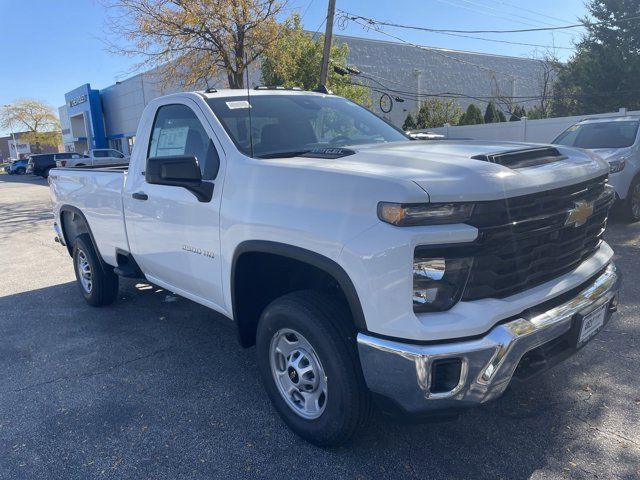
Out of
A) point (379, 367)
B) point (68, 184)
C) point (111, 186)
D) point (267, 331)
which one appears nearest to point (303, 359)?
point (267, 331)

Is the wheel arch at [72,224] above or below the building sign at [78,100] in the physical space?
below

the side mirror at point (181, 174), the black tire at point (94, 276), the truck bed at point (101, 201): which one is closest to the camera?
the side mirror at point (181, 174)

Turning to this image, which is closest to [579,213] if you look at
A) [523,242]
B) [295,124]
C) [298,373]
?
[523,242]

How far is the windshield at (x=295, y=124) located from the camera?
11.2 feet

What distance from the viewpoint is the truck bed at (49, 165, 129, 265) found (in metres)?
4.54

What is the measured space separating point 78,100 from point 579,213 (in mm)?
46603

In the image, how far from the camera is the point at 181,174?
10.3 feet

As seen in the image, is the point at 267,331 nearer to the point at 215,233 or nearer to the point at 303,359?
the point at 303,359

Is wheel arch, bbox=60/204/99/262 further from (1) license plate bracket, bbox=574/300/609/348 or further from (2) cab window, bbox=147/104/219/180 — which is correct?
(1) license plate bracket, bbox=574/300/609/348

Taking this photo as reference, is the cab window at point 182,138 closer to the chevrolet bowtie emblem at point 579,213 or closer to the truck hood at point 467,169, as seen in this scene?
the truck hood at point 467,169

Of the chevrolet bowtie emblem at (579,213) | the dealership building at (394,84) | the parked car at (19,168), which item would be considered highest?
the dealership building at (394,84)

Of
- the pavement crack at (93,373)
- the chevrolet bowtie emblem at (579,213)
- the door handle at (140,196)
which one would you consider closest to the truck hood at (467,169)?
the chevrolet bowtie emblem at (579,213)

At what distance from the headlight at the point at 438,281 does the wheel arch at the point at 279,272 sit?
0.30 meters

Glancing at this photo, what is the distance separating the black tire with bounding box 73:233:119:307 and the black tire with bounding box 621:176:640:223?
298 inches
